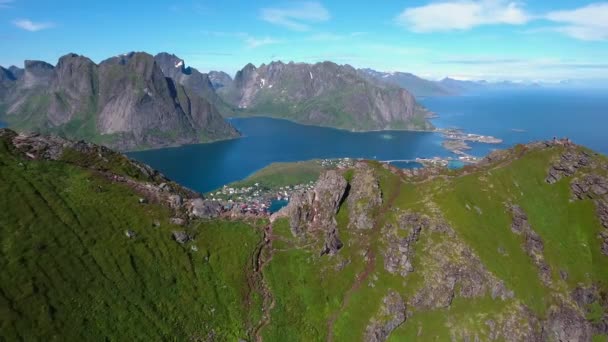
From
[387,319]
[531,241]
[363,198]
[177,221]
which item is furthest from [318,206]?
[531,241]

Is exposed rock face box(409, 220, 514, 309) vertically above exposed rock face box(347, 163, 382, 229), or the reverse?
exposed rock face box(347, 163, 382, 229)

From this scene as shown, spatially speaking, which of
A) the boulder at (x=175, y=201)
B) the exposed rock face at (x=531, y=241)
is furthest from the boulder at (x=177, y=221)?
the exposed rock face at (x=531, y=241)

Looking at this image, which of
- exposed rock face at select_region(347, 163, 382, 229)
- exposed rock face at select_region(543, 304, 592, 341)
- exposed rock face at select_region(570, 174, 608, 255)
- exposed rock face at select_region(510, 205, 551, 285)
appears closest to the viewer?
exposed rock face at select_region(543, 304, 592, 341)

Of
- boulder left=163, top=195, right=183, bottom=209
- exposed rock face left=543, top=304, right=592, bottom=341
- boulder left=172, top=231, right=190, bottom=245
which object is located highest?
boulder left=163, top=195, right=183, bottom=209

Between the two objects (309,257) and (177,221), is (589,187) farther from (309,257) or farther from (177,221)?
(177,221)

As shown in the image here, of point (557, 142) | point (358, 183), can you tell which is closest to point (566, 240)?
point (557, 142)

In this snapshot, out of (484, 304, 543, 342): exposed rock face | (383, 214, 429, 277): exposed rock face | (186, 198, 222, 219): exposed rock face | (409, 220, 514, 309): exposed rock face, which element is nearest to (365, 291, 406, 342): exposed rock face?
(409, 220, 514, 309): exposed rock face

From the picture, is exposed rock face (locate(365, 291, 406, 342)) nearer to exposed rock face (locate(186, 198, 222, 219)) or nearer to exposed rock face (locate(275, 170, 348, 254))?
exposed rock face (locate(275, 170, 348, 254))

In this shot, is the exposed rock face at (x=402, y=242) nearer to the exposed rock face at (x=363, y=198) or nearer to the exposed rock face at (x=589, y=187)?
the exposed rock face at (x=363, y=198)
